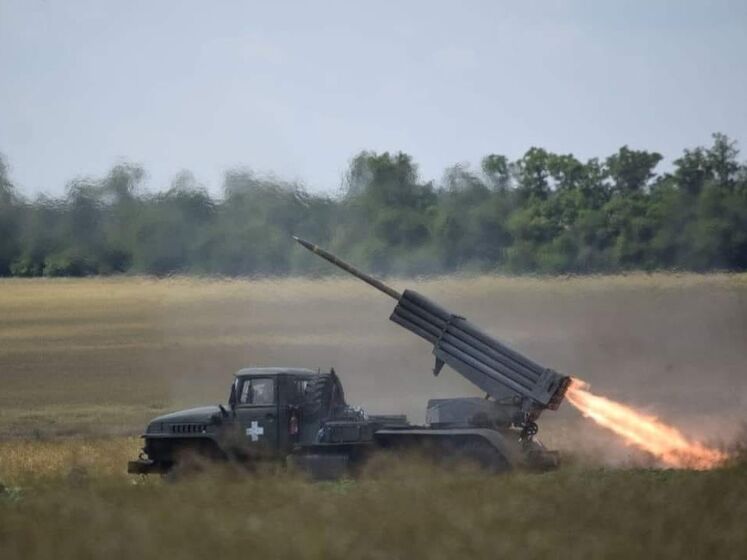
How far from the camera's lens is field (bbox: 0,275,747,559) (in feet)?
54.2

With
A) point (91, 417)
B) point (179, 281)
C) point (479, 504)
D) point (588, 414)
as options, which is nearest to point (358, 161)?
point (179, 281)

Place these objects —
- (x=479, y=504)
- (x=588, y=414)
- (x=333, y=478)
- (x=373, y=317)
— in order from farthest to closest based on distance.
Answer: (x=373, y=317) < (x=588, y=414) < (x=333, y=478) < (x=479, y=504)

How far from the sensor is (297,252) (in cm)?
3741

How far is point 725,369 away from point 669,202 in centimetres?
520

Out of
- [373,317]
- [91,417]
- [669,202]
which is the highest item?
[669,202]

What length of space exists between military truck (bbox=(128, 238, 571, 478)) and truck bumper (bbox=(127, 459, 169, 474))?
0.02m

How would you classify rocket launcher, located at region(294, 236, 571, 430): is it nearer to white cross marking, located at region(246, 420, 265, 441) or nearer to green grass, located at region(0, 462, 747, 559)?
green grass, located at region(0, 462, 747, 559)

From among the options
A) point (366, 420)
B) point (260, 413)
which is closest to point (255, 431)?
point (260, 413)

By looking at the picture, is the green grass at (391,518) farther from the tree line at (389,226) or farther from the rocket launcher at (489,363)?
the tree line at (389,226)

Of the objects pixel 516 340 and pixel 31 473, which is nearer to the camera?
pixel 31 473

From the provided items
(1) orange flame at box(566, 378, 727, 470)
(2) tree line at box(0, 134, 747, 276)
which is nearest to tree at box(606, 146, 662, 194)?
(2) tree line at box(0, 134, 747, 276)

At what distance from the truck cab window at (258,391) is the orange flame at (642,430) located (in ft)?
15.7

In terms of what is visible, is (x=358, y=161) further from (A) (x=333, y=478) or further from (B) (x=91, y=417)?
(A) (x=333, y=478)

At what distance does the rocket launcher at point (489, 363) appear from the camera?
23703 millimetres
